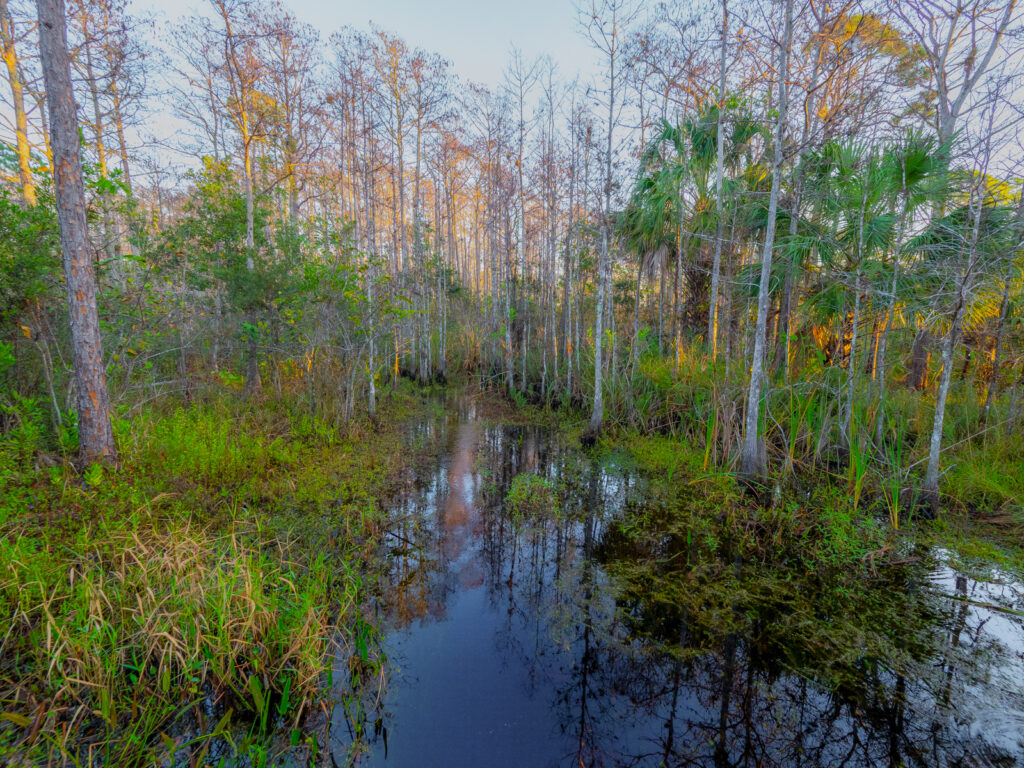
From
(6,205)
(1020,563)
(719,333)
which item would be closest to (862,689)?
(1020,563)

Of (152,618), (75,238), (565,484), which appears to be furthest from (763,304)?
(75,238)

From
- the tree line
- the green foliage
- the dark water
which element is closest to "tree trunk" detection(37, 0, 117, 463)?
the tree line

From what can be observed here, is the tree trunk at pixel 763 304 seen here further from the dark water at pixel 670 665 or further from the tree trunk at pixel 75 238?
the tree trunk at pixel 75 238

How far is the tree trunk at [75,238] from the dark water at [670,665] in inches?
129

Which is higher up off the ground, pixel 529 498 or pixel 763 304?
pixel 763 304

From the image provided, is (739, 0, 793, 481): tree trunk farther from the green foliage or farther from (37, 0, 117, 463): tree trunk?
(37, 0, 117, 463): tree trunk

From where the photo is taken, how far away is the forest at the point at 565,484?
2.34 meters

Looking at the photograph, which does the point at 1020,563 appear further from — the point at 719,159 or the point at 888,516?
the point at 719,159

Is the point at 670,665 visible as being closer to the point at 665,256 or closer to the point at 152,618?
the point at 152,618

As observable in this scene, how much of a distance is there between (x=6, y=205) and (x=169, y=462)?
3330 millimetres

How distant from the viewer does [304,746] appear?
214 centimetres

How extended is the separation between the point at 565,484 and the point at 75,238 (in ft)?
20.4

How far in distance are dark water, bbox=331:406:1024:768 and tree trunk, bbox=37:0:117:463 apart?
3278mm

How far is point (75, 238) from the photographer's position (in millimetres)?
3961
